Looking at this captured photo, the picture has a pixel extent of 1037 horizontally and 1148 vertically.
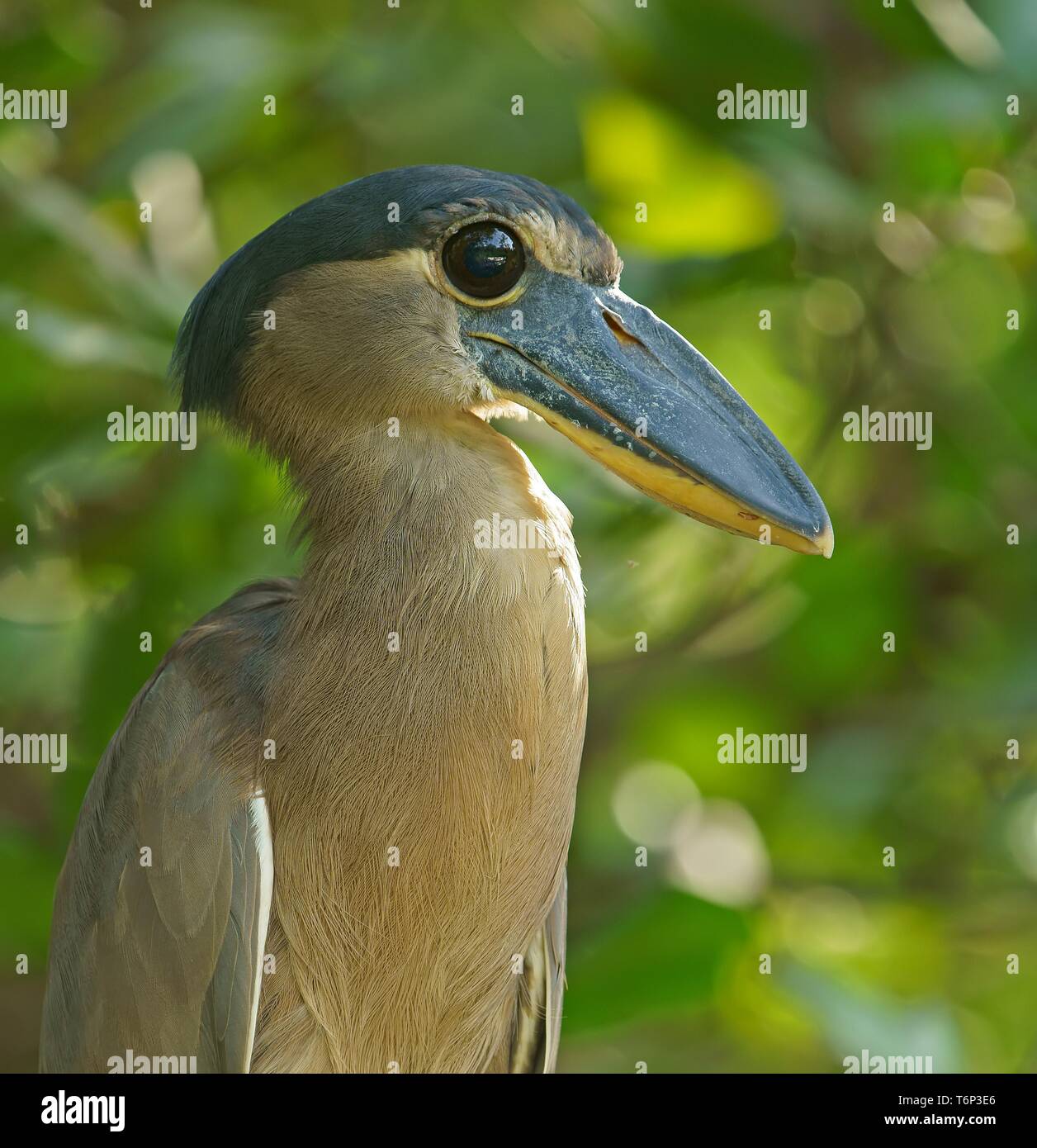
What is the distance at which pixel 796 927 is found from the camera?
276 cm

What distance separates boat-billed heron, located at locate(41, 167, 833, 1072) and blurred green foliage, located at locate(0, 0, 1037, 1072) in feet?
2.09

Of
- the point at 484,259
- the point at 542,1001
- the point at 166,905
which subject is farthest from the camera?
the point at 542,1001

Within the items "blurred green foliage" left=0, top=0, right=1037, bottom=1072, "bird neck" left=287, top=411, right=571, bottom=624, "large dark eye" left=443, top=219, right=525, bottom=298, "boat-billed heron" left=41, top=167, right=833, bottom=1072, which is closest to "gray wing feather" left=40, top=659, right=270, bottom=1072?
"boat-billed heron" left=41, top=167, right=833, bottom=1072

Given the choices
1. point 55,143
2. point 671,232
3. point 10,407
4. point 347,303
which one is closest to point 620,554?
point 671,232

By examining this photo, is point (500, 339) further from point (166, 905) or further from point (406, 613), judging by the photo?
point (166, 905)

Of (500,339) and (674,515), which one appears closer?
(500,339)

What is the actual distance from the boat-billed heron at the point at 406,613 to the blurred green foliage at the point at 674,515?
638mm

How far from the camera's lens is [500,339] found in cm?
177

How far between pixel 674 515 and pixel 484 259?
100 centimetres

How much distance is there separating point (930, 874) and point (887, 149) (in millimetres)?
1441

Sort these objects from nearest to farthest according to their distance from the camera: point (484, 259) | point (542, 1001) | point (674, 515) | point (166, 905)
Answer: point (484, 259)
point (166, 905)
point (542, 1001)
point (674, 515)

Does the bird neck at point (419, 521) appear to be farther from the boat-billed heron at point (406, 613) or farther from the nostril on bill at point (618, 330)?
the nostril on bill at point (618, 330)

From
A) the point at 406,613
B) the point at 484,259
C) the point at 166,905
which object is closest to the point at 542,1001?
the point at 166,905

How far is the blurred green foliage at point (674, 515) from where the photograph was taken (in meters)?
2.50
